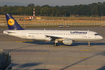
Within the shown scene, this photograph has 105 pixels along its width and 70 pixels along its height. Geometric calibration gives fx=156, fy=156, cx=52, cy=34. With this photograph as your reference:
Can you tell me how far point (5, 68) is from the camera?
1147 centimetres

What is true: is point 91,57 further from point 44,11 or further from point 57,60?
point 44,11

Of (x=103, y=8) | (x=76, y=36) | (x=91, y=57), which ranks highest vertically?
(x=103, y=8)

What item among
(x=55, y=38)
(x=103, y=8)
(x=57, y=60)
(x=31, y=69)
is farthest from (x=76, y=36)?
(x=103, y=8)

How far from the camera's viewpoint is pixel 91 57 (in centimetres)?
2631

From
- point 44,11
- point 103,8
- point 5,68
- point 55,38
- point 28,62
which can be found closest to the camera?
point 5,68

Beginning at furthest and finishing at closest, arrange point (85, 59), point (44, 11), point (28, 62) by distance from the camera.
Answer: point (44, 11) < point (85, 59) < point (28, 62)

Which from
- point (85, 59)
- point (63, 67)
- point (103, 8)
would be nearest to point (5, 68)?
point (63, 67)

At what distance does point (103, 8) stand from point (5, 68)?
664 ft

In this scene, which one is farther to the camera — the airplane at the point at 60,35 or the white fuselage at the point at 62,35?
the white fuselage at the point at 62,35

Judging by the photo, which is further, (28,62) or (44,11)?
(44,11)

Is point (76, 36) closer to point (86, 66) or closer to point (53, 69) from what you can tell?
point (86, 66)

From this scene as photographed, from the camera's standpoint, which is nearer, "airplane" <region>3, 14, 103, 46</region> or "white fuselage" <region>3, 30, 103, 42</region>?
"airplane" <region>3, 14, 103, 46</region>

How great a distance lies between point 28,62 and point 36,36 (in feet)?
41.7

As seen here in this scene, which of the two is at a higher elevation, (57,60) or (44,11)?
(44,11)
